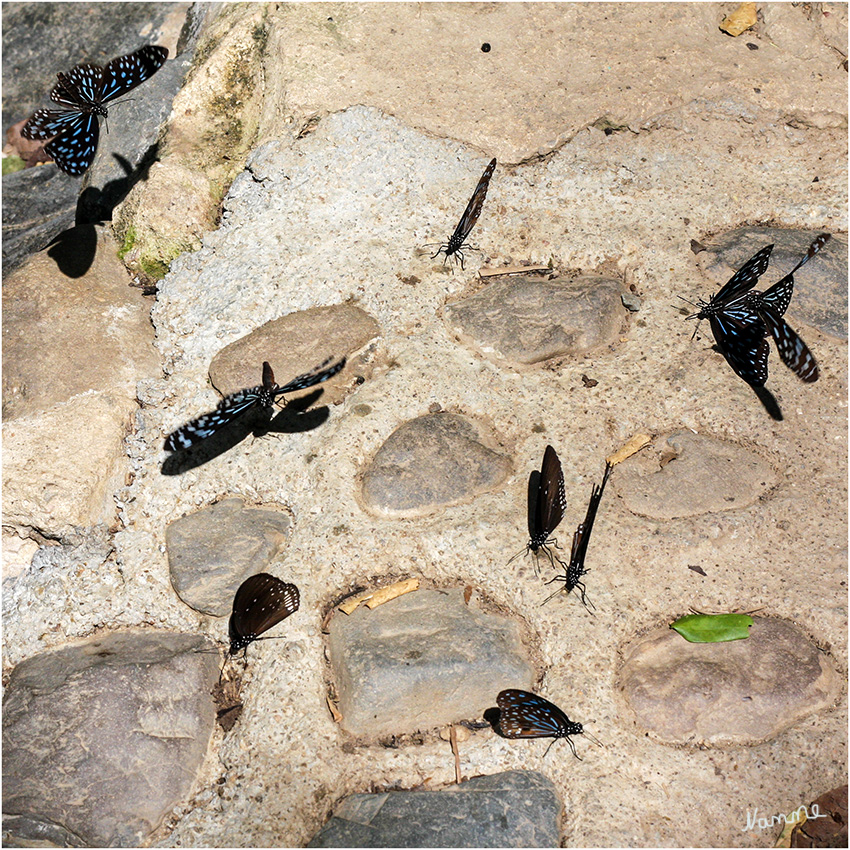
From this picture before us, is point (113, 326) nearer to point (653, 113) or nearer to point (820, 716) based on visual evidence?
point (653, 113)

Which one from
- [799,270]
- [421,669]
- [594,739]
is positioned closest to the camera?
[594,739]

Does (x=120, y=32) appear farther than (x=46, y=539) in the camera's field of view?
Yes

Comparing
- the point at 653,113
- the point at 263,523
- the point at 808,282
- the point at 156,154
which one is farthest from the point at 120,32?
the point at 808,282

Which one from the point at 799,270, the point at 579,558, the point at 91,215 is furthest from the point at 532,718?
the point at 91,215

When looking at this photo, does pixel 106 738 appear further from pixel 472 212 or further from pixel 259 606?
pixel 472 212

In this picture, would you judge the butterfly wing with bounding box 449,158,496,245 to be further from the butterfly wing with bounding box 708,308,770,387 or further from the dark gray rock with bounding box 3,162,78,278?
the dark gray rock with bounding box 3,162,78,278

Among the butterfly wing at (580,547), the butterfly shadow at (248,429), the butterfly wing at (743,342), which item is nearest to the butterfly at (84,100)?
the butterfly shadow at (248,429)

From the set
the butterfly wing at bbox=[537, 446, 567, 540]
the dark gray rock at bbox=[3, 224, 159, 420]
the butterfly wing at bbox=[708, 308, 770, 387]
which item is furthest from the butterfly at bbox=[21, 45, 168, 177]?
the butterfly wing at bbox=[708, 308, 770, 387]
